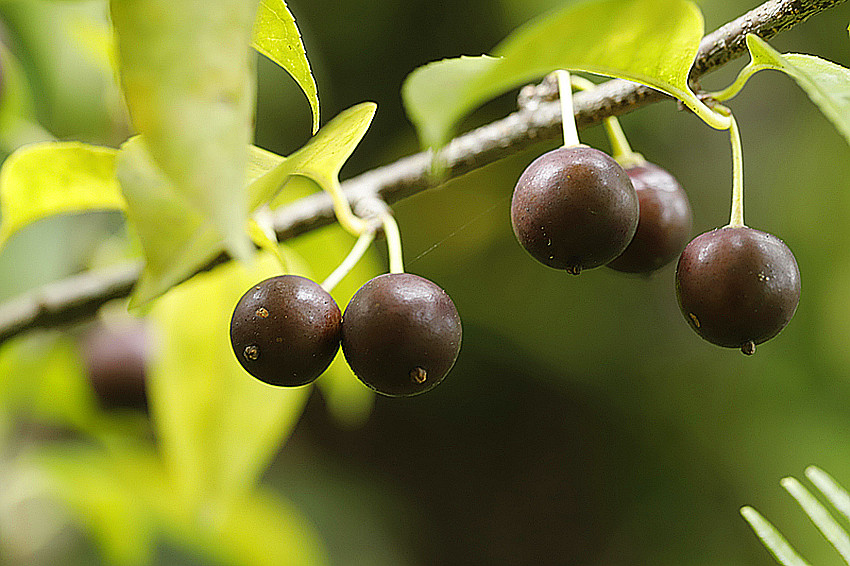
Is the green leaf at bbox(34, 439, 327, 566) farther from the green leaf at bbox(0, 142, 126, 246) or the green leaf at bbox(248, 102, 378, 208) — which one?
the green leaf at bbox(248, 102, 378, 208)

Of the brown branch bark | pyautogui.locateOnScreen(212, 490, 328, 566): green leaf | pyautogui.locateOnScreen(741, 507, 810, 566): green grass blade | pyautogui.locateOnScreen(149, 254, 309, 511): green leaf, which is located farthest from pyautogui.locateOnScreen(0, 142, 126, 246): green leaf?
pyautogui.locateOnScreen(212, 490, 328, 566): green leaf

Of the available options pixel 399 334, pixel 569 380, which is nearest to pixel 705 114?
pixel 399 334

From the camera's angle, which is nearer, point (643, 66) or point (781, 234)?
point (643, 66)

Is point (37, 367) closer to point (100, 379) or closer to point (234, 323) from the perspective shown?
point (100, 379)

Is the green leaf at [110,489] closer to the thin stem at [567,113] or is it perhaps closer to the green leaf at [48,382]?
the green leaf at [48,382]

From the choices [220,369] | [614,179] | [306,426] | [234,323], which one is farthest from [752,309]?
[306,426]

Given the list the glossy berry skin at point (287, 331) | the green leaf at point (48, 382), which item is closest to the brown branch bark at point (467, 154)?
the glossy berry skin at point (287, 331)

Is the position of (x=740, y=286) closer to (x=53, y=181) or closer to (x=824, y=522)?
(x=824, y=522)
